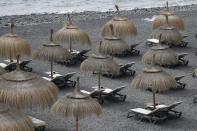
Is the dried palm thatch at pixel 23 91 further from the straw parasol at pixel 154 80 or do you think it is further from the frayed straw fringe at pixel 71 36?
the frayed straw fringe at pixel 71 36

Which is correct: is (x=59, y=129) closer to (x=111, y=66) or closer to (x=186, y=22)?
(x=111, y=66)

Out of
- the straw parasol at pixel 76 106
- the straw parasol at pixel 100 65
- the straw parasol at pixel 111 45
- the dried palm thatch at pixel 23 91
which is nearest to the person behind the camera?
the dried palm thatch at pixel 23 91

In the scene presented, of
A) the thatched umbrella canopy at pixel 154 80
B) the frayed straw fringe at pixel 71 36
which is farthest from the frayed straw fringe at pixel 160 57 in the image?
the frayed straw fringe at pixel 71 36

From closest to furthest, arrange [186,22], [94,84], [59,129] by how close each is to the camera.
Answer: [59,129]
[94,84]
[186,22]

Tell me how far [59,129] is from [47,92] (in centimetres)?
172

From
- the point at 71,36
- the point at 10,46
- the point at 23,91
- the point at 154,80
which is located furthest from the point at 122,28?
the point at 23,91

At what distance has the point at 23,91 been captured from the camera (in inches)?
437

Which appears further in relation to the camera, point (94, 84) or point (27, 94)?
point (94, 84)

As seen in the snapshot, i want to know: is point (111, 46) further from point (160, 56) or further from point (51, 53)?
point (51, 53)

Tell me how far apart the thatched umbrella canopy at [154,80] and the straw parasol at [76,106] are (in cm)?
258

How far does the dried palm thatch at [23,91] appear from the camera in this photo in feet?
36.0

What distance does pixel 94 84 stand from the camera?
1672 cm

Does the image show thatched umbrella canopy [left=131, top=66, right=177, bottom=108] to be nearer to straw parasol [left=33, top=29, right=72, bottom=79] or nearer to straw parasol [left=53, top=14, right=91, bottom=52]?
straw parasol [left=33, top=29, right=72, bottom=79]

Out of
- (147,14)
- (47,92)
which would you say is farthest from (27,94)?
(147,14)
